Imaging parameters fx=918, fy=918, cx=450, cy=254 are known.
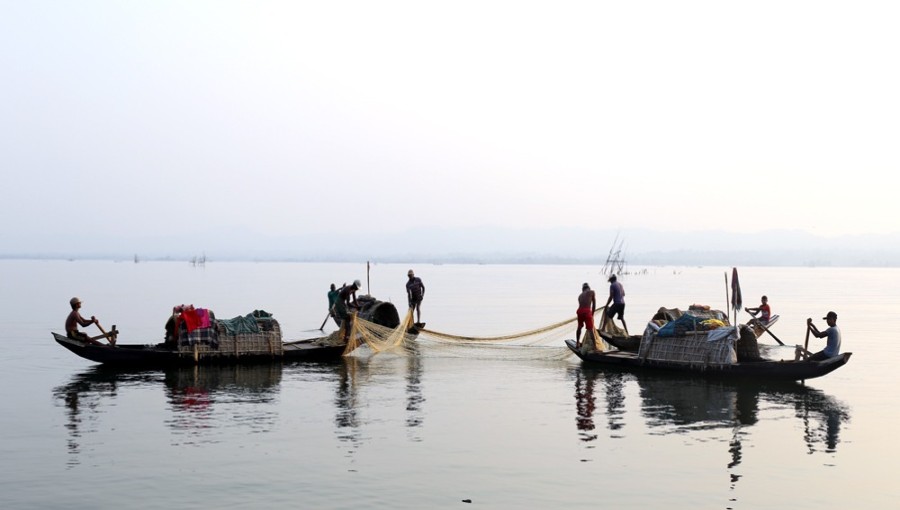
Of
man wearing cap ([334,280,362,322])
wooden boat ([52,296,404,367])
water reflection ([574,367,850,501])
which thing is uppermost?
man wearing cap ([334,280,362,322])

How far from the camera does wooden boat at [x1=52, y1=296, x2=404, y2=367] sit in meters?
23.7

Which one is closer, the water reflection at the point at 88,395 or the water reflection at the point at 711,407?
the water reflection at the point at 88,395

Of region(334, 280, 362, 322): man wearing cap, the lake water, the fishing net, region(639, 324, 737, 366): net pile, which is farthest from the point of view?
region(334, 280, 362, 322): man wearing cap

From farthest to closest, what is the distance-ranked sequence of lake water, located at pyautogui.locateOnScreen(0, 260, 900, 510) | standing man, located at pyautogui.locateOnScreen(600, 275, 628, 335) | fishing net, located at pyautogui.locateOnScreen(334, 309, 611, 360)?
standing man, located at pyautogui.locateOnScreen(600, 275, 628, 335), fishing net, located at pyautogui.locateOnScreen(334, 309, 611, 360), lake water, located at pyautogui.locateOnScreen(0, 260, 900, 510)

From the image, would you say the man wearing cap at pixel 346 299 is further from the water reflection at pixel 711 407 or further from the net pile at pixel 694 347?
the net pile at pixel 694 347

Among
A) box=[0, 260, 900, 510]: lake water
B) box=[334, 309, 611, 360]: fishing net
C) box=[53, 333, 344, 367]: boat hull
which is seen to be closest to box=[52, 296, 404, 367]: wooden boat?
box=[53, 333, 344, 367]: boat hull

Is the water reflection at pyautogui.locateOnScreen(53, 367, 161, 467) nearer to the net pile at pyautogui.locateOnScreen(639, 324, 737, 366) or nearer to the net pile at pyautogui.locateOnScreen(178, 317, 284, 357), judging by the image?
the net pile at pyautogui.locateOnScreen(178, 317, 284, 357)

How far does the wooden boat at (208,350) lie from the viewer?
23.7 m

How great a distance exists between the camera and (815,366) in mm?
20688

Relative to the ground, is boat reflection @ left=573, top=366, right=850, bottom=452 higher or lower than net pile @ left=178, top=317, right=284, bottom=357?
lower

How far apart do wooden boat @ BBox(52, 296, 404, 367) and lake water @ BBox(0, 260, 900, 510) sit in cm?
40

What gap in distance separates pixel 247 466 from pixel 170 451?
1.71m

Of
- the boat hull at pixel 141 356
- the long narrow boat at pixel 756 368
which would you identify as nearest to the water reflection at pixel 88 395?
the boat hull at pixel 141 356

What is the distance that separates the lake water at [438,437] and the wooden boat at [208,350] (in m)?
0.40
